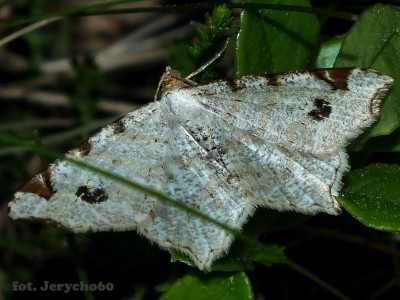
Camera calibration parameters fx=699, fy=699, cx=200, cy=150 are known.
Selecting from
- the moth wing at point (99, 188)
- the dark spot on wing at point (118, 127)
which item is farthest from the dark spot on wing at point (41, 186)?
the dark spot on wing at point (118, 127)

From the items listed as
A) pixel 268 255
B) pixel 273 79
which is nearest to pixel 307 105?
pixel 273 79

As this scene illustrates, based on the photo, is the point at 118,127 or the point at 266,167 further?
the point at 118,127

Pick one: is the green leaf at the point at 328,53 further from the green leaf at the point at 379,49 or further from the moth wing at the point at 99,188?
the moth wing at the point at 99,188

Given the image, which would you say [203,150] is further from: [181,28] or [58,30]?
[58,30]

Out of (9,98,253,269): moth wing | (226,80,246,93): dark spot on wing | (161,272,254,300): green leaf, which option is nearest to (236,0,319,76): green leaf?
(226,80,246,93): dark spot on wing

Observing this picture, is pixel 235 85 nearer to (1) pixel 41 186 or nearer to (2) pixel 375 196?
(2) pixel 375 196

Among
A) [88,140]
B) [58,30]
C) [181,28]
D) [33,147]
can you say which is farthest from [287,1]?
[58,30]
